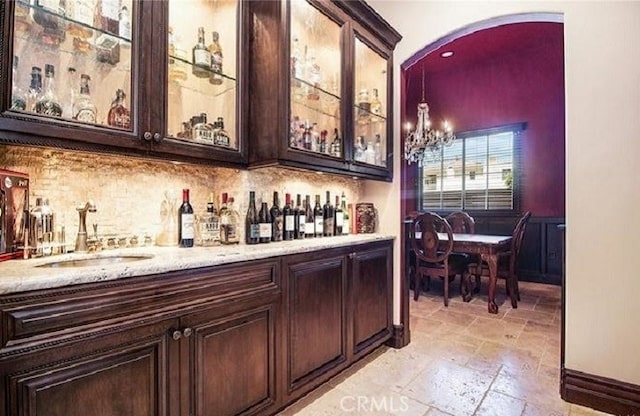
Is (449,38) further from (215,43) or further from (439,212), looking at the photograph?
(439,212)

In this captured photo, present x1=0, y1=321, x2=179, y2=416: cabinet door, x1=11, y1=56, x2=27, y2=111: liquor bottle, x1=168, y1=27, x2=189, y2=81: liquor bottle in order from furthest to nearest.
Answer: x1=168, y1=27, x2=189, y2=81: liquor bottle → x1=11, y1=56, x2=27, y2=111: liquor bottle → x1=0, y1=321, x2=179, y2=416: cabinet door

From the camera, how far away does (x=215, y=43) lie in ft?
6.22

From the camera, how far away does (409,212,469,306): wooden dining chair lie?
3.69 metres

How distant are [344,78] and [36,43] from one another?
5.35ft

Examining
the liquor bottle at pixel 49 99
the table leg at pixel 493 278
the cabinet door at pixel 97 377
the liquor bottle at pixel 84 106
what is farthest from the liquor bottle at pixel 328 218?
the table leg at pixel 493 278

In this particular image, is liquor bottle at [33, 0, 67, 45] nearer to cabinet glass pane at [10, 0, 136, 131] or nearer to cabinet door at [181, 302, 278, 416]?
cabinet glass pane at [10, 0, 136, 131]

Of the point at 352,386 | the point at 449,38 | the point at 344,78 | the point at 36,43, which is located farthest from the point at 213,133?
the point at 449,38

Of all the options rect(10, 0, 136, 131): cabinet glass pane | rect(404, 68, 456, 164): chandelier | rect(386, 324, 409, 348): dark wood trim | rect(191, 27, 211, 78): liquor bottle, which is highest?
rect(404, 68, 456, 164): chandelier

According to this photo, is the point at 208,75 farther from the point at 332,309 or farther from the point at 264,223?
the point at 332,309

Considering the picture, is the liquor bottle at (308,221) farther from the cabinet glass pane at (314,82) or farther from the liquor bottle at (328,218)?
the cabinet glass pane at (314,82)

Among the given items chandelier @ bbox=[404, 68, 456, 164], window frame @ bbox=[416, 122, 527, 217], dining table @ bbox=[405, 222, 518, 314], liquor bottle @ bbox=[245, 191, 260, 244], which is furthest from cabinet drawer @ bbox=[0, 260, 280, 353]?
window frame @ bbox=[416, 122, 527, 217]

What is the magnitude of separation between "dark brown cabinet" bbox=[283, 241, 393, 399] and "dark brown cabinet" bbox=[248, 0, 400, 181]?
592 millimetres

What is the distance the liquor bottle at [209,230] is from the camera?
185 cm

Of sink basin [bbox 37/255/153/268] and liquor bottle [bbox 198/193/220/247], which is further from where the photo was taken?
liquor bottle [bbox 198/193/220/247]
